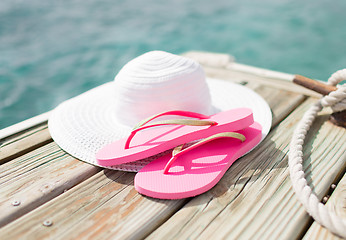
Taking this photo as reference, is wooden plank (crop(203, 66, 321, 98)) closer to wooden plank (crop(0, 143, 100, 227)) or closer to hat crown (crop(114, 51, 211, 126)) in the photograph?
hat crown (crop(114, 51, 211, 126))

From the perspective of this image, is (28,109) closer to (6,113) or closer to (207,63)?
(6,113)

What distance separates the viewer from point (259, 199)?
0.78 metres

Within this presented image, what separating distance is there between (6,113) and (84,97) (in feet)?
5.62

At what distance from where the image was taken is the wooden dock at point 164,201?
697 millimetres

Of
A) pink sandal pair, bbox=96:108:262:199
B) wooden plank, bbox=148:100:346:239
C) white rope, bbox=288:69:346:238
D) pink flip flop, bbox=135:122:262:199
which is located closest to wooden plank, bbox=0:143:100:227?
pink sandal pair, bbox=96:108:262:199

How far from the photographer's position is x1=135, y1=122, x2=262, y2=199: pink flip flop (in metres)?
0.78

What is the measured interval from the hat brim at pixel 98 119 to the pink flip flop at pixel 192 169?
8cm

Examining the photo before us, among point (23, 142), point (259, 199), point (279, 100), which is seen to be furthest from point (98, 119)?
point (279, 100)

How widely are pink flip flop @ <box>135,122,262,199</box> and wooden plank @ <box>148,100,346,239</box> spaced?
4cm

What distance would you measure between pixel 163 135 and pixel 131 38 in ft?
11.1

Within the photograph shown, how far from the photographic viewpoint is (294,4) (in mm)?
4996

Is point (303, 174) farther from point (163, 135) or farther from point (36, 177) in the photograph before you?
point (36, 177)

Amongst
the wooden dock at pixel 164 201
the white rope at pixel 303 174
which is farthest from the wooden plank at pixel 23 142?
the white rope at pixel 303 174

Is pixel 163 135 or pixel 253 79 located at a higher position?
pixel 163 135
